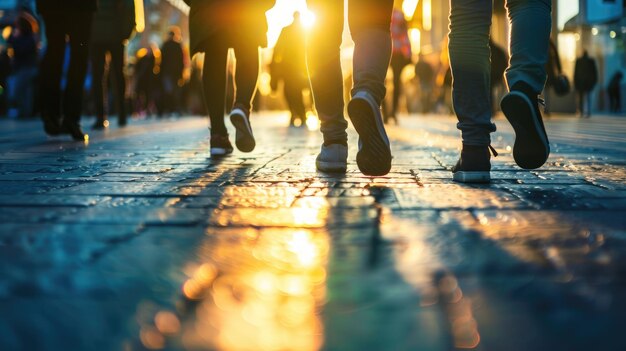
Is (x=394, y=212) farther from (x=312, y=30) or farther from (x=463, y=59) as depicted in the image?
(x=312, y=30)

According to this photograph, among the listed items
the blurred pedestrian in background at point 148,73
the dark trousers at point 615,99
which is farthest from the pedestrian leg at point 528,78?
the dark trousers at point 615,99

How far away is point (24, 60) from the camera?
1376cm

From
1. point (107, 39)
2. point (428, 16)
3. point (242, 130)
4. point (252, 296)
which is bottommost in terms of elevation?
point (252, 296)

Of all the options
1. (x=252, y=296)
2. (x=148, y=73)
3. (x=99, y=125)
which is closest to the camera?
(x=252, y=296)

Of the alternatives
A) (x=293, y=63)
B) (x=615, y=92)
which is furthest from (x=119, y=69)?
(x=615, y=92)

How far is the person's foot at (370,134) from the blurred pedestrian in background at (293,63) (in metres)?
7.67

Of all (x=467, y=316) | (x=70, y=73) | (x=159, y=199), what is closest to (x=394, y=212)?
(x=159, y=199)

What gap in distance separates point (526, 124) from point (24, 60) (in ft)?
41.4

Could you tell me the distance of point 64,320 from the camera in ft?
3.63

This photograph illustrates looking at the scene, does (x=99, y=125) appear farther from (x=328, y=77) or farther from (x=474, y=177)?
(x=474, y=177)

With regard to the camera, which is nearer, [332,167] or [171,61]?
[332,167]

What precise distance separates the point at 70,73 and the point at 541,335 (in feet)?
19.6

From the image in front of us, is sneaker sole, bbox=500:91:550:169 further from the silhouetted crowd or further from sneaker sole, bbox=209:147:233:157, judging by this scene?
sneaker sole, bbox=209:147:233:157

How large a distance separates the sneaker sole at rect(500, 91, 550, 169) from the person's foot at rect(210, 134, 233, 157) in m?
2.10
